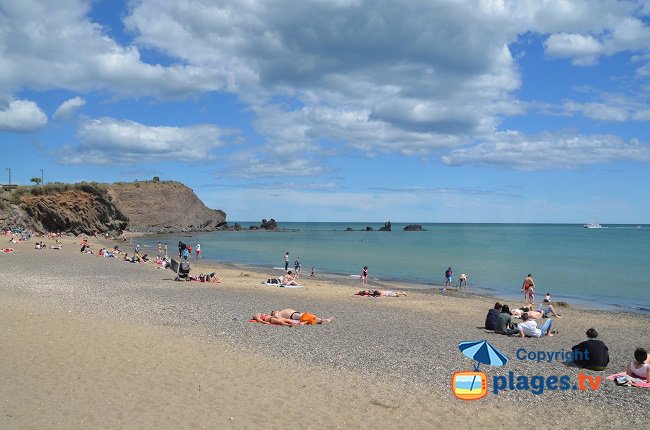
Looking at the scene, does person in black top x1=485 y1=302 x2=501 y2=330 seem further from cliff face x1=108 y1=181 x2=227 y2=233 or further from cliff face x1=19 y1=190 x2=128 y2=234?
cliff face x1=108 y1=181 x2=227 y2=233

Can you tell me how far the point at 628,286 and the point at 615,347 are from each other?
20.7 meters

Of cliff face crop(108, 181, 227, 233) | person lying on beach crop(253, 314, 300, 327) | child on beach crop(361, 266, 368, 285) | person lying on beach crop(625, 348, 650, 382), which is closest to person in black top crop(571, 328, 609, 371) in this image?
person lying on beach crop(625, 348, 650, 382)

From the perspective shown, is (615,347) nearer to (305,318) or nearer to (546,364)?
(546,364)

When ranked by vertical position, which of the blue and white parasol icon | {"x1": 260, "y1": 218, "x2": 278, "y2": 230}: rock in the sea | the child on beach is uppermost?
{"x1": 260, "y1": 218, "x2": 278, "y2": 230}: rock in the sea

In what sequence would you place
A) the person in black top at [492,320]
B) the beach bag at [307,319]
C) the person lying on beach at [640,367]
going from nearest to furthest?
1. the person lying on beach at [640,367]
2. the beach bag at [307,319]
3. the person in black top at [492,320]

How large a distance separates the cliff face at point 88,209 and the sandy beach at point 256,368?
160 feet

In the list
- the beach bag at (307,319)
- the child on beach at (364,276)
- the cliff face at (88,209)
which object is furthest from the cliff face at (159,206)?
the beach bag at (307,319)

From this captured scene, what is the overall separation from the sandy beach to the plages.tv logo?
0.20m

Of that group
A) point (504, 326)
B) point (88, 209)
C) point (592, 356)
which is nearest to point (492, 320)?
point (504, 326)

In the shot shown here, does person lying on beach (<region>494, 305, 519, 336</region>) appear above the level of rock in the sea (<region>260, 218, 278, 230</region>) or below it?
below

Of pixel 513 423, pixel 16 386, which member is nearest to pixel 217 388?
pixel 16 386

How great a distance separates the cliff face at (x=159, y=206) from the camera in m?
101

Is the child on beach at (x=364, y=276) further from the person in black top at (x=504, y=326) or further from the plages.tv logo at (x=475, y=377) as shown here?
the plages.tv logo at (x=475, y=377)

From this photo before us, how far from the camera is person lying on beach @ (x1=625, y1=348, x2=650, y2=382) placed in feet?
29.9
